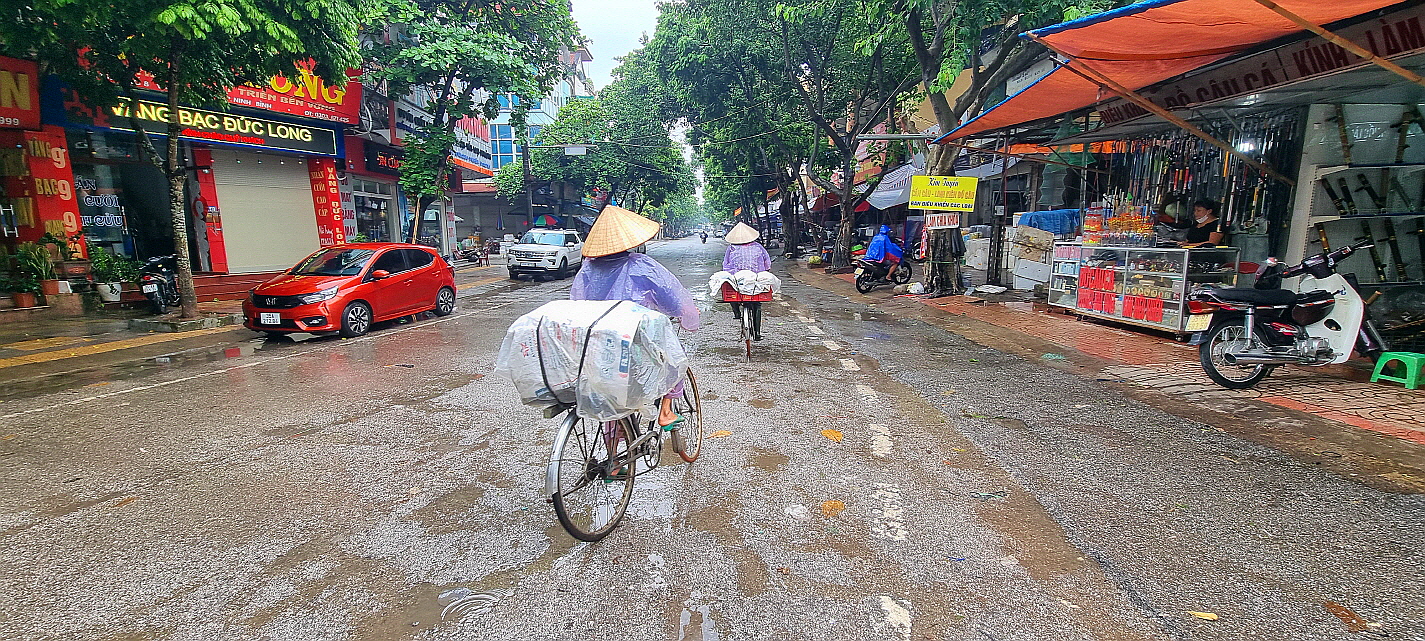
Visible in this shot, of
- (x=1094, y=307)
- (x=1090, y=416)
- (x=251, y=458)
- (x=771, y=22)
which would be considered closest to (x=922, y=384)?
(x=1090, y=416)

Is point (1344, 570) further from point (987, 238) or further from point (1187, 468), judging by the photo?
point (987, 238)

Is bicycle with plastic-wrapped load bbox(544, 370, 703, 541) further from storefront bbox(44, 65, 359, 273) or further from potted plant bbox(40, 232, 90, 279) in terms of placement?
potted plant bbox(40, 232, 90, 279)

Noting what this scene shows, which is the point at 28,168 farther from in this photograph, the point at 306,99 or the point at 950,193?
the point at 950,193

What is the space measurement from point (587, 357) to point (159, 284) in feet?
41.5

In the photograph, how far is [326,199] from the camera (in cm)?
1673

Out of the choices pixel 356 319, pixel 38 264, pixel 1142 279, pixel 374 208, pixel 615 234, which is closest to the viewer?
pixel 615 234

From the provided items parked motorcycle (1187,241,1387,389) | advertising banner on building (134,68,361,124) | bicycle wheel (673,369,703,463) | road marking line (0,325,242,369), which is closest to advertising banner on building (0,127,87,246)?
advertising banner on building (134,68,361,124)

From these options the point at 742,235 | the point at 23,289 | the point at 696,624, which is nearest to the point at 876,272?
the point at 742,235

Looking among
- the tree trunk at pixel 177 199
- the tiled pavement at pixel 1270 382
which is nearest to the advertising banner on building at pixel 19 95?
the tree trunk at pixel 177 199

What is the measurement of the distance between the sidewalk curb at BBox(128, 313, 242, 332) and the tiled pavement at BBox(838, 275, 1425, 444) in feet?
41.4

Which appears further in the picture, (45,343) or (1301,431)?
(45,343)

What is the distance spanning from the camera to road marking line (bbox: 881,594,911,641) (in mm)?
2383

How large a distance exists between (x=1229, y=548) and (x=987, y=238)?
12730 millimetres

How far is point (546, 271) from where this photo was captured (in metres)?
19.1
